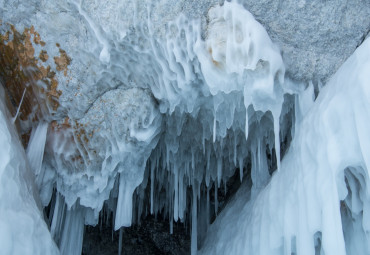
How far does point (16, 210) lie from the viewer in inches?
77.9

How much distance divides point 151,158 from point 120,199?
0.48 meters

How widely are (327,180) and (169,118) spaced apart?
125 centimetres

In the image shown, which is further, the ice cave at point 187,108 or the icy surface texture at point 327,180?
the ice cave at point 187,108

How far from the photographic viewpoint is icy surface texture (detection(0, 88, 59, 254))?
6.05 ft

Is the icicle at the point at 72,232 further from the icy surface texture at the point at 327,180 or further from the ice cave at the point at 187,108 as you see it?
the icy surface texture at the point at 327,180

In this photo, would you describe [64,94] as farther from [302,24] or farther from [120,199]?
[302,24]

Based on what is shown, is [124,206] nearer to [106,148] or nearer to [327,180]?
[106,148]

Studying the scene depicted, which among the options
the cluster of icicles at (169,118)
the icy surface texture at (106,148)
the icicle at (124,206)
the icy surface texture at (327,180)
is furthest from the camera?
the icicle at (124,206)

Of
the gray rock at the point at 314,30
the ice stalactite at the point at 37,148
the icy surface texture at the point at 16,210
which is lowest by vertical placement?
the icy surface texture at the point at 16,210

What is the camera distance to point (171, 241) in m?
4.67

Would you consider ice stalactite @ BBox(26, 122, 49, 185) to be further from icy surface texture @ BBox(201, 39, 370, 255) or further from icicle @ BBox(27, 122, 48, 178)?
icy surface texture @ BBox(201, 39, 370, 255)

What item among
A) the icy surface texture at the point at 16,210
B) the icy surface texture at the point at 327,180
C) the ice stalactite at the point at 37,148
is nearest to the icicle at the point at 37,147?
the ice stalactite at the point at 37,148

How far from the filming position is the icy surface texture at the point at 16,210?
1843mm

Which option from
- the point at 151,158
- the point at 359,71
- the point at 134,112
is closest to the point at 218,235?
the point at 151,158
